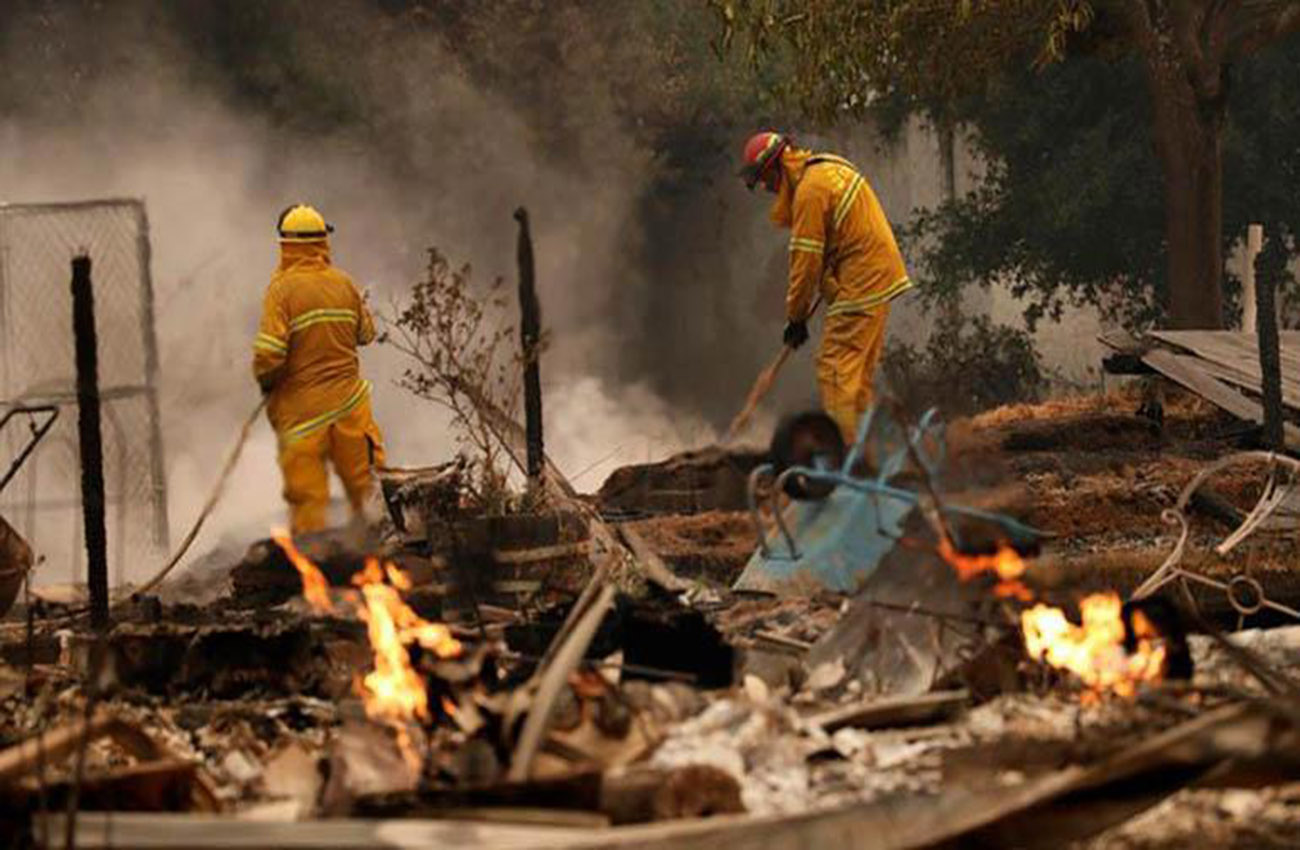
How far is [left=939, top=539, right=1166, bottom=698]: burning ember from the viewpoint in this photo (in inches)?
245

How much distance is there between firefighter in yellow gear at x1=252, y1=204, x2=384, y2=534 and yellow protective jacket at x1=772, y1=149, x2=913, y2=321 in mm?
2287

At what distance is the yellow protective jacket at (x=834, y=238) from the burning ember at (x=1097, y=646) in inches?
175

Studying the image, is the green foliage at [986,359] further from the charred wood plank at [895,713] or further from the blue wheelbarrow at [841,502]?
the charred wood plank at [895,713]

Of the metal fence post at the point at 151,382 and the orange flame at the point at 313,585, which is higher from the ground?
the metal fence post at the point at 151,382

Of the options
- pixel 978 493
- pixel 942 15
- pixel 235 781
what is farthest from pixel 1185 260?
pixel 235 781

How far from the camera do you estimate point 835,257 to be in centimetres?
1098

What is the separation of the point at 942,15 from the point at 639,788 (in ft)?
38.7

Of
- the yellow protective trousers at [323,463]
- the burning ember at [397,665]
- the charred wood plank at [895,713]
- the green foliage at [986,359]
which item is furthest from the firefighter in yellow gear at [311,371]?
the green foliage at [986,359]

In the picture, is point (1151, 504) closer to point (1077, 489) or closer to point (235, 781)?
point (1077, 489)

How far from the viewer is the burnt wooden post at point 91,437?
9312 millimetres

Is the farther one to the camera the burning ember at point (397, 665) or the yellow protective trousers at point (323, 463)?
the yellow protective trousers at point (323, 463)

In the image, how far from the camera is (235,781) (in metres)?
6.25

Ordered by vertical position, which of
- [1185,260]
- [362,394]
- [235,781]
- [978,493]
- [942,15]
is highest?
[942,15]

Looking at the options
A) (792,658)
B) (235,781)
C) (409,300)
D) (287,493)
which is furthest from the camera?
(409,300)
